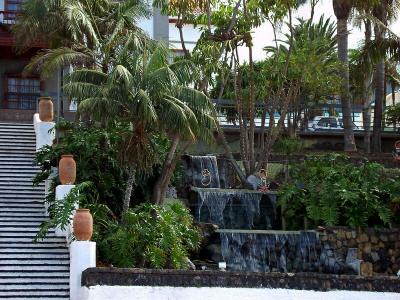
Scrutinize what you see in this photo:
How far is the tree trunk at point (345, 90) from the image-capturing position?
99.6 feet

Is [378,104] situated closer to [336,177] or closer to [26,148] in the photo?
[336,177]

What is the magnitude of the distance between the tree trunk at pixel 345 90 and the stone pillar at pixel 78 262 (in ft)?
48.1

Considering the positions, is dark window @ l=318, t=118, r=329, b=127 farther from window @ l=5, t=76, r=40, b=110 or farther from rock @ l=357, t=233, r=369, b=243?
rock @ l=357, t=233, r=369, b=243

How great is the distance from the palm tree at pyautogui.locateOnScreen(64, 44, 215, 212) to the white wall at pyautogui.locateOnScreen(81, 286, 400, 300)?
3.37 meters

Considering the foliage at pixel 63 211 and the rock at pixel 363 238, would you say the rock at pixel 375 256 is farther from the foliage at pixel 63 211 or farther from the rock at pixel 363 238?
the foliage at pixel 63 211

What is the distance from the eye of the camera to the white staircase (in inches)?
707

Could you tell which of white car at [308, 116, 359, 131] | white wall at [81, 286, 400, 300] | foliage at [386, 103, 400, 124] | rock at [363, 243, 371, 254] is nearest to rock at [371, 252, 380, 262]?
rock at [363, 243, 371, 254]

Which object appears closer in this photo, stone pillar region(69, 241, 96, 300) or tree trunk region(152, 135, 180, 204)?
stone pillar region(69, 241, 96, 300)

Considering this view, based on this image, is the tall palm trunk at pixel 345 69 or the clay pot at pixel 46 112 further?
the tall palm trunk at pixel 345 69

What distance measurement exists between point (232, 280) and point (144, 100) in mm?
4202

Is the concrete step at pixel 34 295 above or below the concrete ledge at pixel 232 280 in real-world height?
below

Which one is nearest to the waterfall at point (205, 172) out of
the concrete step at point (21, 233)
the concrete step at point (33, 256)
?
the concrete step at point (21, 233)

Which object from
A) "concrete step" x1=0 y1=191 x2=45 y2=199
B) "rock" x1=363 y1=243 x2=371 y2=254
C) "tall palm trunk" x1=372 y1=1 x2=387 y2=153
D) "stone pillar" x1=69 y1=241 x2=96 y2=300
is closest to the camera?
"stone pillar" x1=69 y1=241 x2=96 y2=300

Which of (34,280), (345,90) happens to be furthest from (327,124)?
(34,280)
